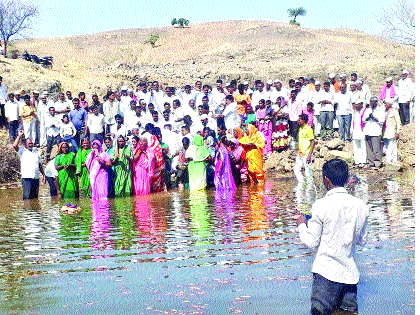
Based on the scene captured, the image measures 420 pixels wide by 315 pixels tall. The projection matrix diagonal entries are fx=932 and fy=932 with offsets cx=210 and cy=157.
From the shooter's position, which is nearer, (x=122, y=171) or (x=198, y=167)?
(x=122, y=171)

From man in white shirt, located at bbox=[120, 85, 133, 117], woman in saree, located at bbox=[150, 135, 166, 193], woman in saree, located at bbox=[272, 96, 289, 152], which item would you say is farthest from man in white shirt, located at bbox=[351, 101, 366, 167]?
man in white shirt, located at bbox=[120, 85, 133, 117]

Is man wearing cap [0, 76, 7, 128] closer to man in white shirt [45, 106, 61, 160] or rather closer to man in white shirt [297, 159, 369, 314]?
man in white shirt [45, 106, 61, 160]

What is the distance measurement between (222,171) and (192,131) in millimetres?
2761

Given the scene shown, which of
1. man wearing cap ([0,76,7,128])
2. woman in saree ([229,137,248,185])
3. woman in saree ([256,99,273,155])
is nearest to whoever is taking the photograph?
woman in saree ([229,137,248,185])

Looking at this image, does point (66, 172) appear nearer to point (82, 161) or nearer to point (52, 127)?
point (82, 161)

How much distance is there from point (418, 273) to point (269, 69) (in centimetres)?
2835

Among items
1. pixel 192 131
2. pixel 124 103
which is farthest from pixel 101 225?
pixel 124 103

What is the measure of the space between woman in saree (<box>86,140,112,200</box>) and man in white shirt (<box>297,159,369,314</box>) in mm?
11062

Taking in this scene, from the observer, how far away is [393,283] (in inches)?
326

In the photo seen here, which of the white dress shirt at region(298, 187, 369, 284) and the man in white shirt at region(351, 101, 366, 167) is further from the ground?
the man in white shirt at region(351, 101, 366, 167)

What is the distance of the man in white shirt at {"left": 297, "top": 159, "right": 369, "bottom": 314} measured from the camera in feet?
21.0

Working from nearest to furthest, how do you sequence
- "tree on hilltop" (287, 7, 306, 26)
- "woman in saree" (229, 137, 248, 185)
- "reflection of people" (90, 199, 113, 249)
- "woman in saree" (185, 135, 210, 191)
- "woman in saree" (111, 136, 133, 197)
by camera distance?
"reflection of people" (90, 199, 113, 249) < "woman in saree" (111, 136, 133, 197) < "woman in saree" (185, 135, 210, 191) < "woman in saree" (229, 137, 248, 185) < "tree on hilltop" (287, 7, 306, 26)

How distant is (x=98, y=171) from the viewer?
17344mm

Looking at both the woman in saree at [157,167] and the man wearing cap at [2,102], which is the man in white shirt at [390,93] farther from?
the man wearing cap at [2,102]
